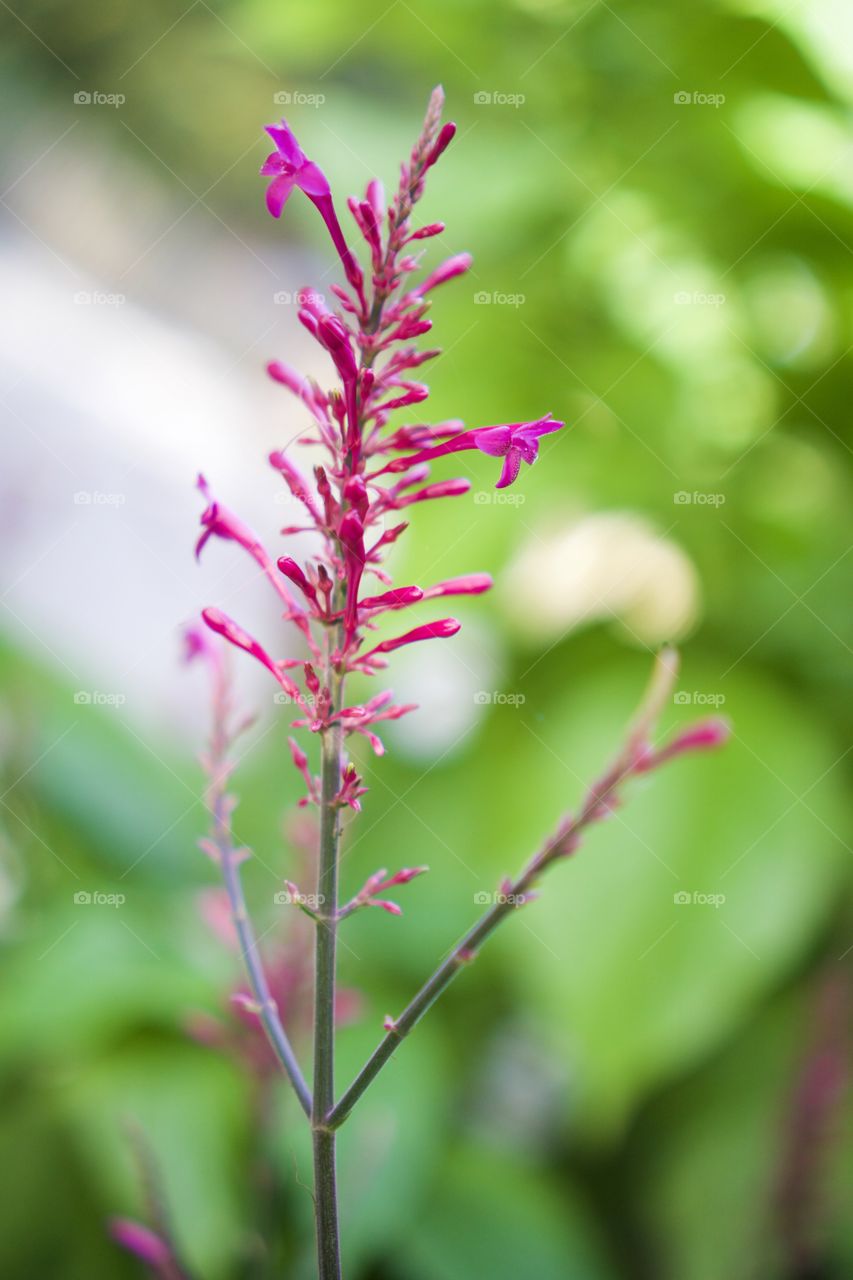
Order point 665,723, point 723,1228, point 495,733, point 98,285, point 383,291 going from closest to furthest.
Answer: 1. point 383,291
2. point 723,1228
3. point 665,723
4. point 495,733
5. point 98,285

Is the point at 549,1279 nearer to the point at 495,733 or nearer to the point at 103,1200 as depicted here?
the point at 103,1200

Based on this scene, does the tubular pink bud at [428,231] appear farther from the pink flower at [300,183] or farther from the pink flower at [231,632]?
the pink flower at [231,632]

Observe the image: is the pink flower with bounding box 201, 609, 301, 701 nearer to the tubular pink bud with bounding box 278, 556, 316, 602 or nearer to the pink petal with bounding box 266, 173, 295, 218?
the tubular pink bud with bounding box 278, 556, 316, 602

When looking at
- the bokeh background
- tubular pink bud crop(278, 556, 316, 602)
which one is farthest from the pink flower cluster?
the bokeh background

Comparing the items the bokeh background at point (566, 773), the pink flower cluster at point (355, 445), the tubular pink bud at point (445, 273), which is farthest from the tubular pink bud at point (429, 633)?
the bokeh background at point (566, 773)

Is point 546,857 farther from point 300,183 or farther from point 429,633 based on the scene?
point 300,183

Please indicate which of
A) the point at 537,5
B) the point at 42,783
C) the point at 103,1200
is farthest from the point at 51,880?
the point at 537,5

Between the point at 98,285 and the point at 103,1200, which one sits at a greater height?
the point at 98,285
